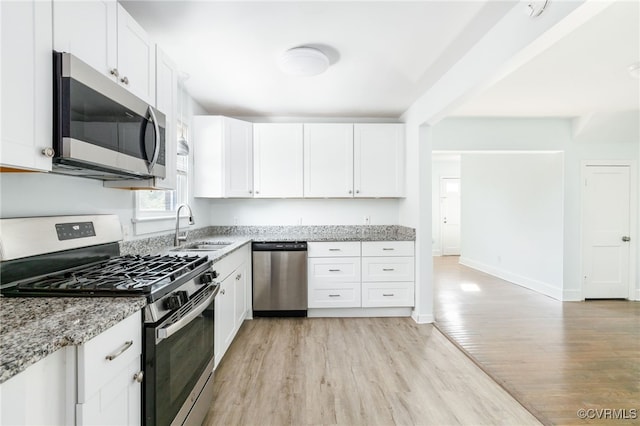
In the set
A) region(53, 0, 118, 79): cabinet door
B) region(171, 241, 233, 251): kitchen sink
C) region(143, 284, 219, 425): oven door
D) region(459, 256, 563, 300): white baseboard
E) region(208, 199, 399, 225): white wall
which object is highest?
region(53, 0, 118, 79): cabinet door

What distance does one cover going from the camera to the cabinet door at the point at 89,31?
3.91 ft

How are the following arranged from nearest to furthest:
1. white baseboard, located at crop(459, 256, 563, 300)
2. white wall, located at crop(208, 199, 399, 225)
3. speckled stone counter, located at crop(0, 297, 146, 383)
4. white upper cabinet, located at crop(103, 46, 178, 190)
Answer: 1. speckled stone counter, located at crop(0, 297, 146, 383)
2. white upper cabinet, located at crop(103, 46, 178, 190)
3. white wall, located at crop(208, 199, 399, 225)
4. white baseboard, located at crop(459, 256, 563, 300)

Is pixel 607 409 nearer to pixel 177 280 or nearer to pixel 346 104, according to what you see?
pixel 177 280

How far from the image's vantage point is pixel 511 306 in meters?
3.98

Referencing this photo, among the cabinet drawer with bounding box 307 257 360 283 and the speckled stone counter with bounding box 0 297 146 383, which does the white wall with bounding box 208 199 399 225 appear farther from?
the speckled stone counter with bounding box 0 297 146 383

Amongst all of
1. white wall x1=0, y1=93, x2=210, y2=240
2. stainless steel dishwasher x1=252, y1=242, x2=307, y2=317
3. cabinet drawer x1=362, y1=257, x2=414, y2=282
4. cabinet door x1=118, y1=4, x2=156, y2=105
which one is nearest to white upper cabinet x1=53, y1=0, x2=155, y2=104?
cabinet door x1=118, y1=4, x2=156, y2=105

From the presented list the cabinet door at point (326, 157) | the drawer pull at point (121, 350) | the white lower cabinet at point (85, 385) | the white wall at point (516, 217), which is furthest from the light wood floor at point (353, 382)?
the white wall at point (516, 217)

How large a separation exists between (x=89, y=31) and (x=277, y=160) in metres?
2.54

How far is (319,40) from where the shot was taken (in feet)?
7.23

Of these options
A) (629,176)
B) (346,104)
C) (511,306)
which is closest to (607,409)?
(511,306)

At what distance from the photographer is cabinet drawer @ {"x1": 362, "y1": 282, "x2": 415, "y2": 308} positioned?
360 centimetres

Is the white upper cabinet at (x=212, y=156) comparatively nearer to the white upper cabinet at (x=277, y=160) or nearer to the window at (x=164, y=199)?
the window at (x=164, y=199)

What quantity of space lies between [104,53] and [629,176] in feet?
20.6

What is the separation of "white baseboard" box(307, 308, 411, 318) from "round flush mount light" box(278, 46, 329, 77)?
2.61 meters
